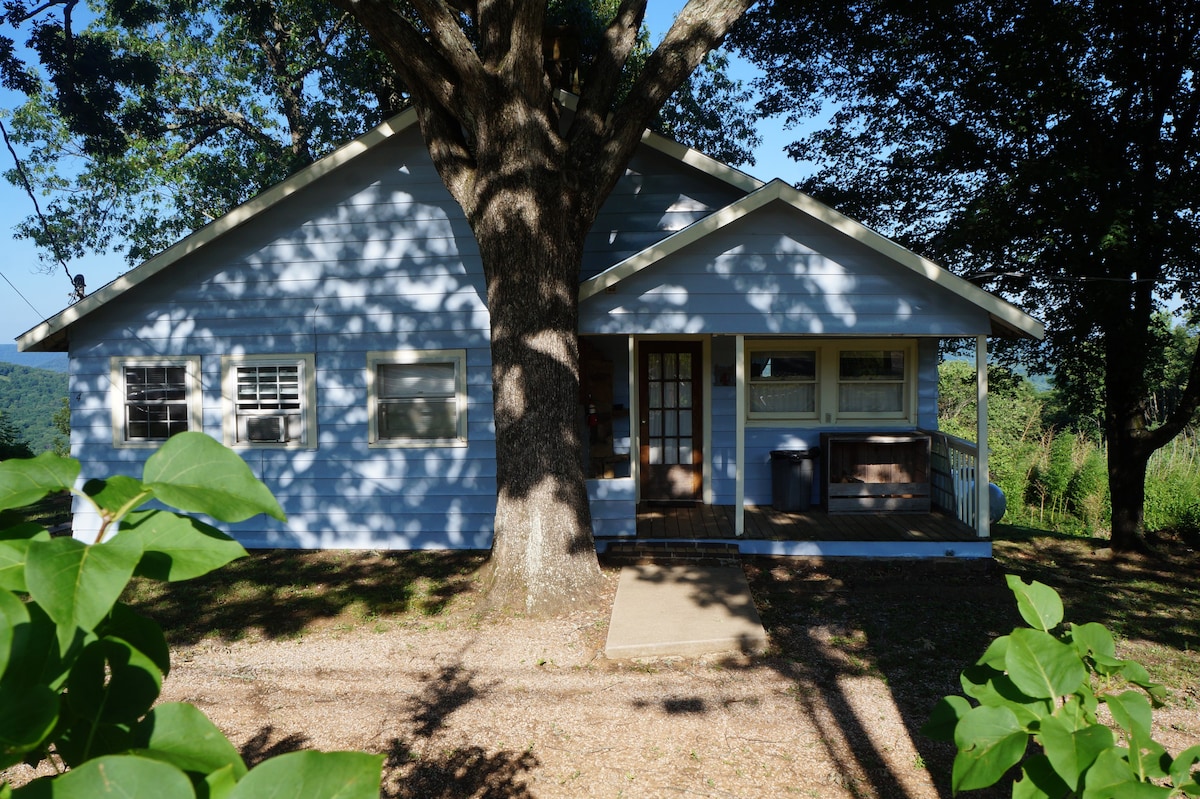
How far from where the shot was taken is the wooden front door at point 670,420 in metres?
11.2

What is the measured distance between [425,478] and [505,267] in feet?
11.9

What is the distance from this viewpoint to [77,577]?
1.92 feet

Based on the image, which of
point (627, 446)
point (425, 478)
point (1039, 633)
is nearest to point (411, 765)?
point (1039, 633)

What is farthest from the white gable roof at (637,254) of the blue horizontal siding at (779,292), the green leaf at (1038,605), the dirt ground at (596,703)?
the green leaf at (1038,605)

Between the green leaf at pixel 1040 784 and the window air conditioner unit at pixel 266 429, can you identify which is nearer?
the green leaf at pixel 1040 784

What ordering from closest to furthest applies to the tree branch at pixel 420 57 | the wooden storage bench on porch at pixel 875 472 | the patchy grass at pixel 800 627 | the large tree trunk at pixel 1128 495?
1. the patchy grass at pixel 800 627
2. the tree branch at pixel 420 57
3. the wooden storage bench on porch at pixel 875 472
4. the large tree trunk at pixel 1128 495

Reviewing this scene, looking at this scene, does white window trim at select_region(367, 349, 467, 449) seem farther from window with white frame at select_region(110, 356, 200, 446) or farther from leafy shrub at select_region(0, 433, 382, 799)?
leafy shrub at select_region(0, 433, 382, 799)

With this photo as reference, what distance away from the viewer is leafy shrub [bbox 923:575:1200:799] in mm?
1144

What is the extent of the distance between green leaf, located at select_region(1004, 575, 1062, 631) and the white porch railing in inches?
332

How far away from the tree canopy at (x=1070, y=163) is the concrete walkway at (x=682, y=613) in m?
5.43

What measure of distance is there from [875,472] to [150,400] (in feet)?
30.3

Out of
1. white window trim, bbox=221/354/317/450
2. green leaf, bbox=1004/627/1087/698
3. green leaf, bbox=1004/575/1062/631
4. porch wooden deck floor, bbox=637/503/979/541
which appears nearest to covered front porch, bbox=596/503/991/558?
porch wooden deck floor, bbox=637/503/979/541

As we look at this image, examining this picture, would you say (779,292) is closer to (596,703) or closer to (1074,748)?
(596,703)

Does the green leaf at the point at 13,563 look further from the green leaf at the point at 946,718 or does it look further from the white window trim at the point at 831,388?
the white window trim at the point at 831,388
